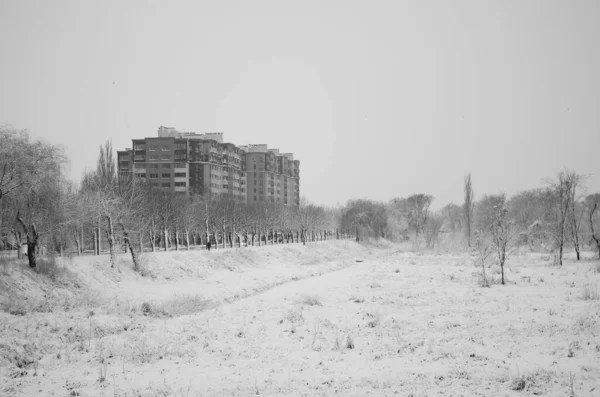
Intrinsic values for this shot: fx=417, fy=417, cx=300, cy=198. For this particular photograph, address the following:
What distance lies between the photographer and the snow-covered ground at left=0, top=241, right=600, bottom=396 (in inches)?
497

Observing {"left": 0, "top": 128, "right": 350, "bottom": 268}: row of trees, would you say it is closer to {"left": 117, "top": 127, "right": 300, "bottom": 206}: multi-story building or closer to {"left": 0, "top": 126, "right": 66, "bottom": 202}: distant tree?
{"left": 0, "top": 126, "right": 66, "bottom": 202}: distant tree

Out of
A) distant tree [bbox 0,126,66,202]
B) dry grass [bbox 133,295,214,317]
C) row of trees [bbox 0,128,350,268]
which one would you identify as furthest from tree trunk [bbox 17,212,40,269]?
dry grass [bbox 133,295,214,317]

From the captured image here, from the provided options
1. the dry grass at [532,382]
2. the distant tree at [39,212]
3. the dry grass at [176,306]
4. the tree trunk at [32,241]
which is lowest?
the dry grass at [176,306]

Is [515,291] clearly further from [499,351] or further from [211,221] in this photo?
[211,221]

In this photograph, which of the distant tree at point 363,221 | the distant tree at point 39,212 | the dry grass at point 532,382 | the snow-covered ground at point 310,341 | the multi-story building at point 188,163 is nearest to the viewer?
the dry grass at point 532,382

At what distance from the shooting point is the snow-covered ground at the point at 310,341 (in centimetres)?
1262

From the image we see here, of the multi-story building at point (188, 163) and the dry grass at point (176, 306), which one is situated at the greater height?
the multi-story building at point (188, 163)

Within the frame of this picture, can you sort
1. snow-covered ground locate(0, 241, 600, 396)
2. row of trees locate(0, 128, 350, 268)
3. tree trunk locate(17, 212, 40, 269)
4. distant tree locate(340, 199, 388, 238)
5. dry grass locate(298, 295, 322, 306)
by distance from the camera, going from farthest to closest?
distant tree locate(340, 199, 388, 238), tree trunk locate(17, 212, 40, 269), row of trees locate(0, 128, 350, 268), dry grass locate(298, 295, 322, 306), snow-covered ground locate(0, 241, 600, 396)

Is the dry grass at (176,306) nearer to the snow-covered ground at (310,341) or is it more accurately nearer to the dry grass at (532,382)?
the snow-covered ground at (310,341)

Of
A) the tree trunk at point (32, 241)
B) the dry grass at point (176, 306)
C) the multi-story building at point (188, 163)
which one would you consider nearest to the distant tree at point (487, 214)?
the dry grass at point (176, 306)

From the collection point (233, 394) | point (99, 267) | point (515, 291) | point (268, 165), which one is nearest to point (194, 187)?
point (268, 165)

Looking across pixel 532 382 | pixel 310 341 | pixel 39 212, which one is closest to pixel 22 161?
pixel 39 212

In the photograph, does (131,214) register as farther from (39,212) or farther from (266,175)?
(266,175)

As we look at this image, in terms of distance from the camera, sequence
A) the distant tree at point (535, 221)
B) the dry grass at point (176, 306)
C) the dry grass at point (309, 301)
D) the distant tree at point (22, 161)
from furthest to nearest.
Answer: the distant tree at point (535, 221) < the distant tree at point (22, 161) < the dry grass at point (309, 301) < the dry grass at point (176, 306)
